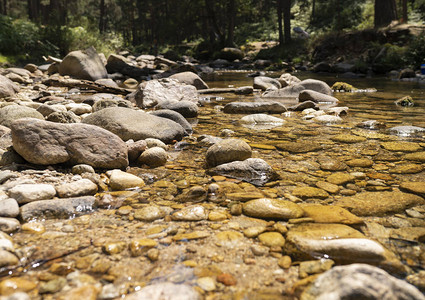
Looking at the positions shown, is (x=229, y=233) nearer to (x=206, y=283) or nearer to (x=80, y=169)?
(x=206, y=283)

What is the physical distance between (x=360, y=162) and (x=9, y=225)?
3.06m

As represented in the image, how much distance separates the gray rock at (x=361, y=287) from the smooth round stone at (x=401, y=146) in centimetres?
278

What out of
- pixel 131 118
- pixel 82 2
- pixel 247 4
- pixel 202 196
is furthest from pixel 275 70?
pixel 82 2

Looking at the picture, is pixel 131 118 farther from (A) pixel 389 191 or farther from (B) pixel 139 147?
(A) pixel 389 191

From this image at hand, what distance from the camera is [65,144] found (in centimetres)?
274

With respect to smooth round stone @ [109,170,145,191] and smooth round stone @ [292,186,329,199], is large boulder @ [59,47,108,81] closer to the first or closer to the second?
smooth round stone @ [109,170,145,191]

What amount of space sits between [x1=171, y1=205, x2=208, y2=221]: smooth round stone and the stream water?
18 mm

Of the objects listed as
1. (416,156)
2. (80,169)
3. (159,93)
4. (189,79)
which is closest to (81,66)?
(189,79)

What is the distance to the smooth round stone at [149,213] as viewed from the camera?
6.97 ft

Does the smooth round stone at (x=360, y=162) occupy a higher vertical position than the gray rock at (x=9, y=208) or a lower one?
lower

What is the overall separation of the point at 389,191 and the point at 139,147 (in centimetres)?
232

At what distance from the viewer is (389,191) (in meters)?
2.56

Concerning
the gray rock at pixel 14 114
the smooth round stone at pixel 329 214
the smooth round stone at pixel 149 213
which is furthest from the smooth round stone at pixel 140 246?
the gray rock at pixel 14 114

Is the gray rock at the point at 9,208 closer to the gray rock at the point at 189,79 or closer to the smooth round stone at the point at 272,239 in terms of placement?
the smooth round stone at the point at 272,239
